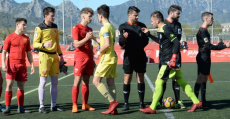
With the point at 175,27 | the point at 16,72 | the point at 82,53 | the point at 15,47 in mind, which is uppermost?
the point at 175,27

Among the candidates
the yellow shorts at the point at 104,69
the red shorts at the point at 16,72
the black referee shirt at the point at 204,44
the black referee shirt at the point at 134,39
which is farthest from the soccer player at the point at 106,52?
the black referee shirt at the point at 204,44

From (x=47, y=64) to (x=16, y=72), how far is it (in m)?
0.69

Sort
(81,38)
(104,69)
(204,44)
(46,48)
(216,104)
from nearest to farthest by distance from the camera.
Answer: (104,69), (46,48), (81,38), (204,44), (216,104)

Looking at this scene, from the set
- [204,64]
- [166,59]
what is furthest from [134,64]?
[204,64]

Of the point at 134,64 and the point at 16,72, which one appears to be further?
the point at 134,64

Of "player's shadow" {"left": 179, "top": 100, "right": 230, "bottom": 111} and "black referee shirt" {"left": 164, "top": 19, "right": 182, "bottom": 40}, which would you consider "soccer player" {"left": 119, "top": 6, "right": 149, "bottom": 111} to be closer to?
"black referee shirt" {"left": 164, "top": 19, "right": 182, "bottom": 40}

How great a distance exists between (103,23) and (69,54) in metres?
18.1

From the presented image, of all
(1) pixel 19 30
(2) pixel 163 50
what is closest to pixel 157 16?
→ (2) pixel 163 50

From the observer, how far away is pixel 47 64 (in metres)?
7.15

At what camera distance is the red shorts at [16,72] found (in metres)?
7.18

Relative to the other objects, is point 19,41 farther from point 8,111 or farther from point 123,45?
point 123,45

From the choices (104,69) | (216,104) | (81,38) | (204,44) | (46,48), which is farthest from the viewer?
(216,104)

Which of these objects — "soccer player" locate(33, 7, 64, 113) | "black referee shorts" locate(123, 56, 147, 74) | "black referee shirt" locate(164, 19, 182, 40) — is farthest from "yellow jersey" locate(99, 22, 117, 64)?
"black referee shirt" locate(164, 19, 182, 40)

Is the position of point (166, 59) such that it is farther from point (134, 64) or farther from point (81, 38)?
point (81, 38)
